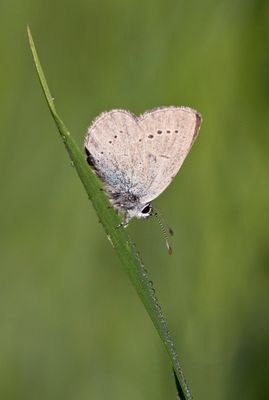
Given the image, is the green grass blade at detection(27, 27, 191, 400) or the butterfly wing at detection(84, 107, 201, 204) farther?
the butterfly wing at detection(84, 107, 201, 204)

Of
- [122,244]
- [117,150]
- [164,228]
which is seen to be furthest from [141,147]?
[122,244]

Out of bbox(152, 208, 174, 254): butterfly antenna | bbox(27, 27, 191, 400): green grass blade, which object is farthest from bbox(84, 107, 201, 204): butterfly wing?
bbox(27, 27, 191, 400): green grass blade

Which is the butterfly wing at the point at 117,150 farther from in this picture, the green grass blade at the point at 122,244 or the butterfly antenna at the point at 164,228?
the green grass blade at the point at 122,244

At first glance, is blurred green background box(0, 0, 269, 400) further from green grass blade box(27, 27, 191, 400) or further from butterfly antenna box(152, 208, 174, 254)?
green grass blade box(27, 27, 191, 400)

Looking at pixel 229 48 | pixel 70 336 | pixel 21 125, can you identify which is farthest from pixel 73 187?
pixel 229 48

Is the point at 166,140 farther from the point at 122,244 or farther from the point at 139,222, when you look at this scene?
the point at 122,244

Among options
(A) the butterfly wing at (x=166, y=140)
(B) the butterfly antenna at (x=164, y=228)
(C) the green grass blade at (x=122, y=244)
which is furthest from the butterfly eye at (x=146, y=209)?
(C) the green grass blade at (x=122, y=244)
